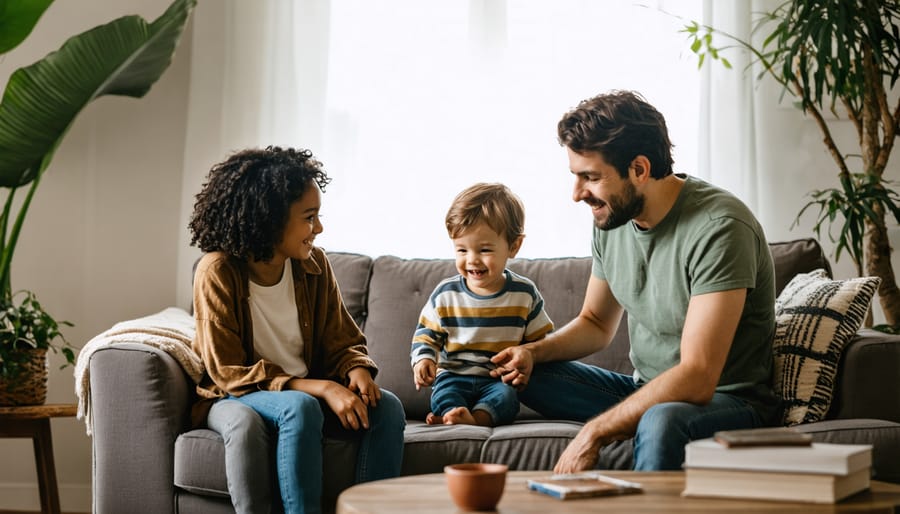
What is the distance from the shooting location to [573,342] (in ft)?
7.41

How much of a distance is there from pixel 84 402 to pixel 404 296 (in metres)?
0.95

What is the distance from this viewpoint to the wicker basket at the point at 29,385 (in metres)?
2.71

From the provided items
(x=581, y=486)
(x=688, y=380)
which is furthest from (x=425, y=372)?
(x=581, y=486)

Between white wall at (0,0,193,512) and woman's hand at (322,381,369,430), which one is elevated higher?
white wall at (0,0,193,512)

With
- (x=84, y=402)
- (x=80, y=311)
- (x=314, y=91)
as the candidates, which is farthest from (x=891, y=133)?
(x=80, y=311)

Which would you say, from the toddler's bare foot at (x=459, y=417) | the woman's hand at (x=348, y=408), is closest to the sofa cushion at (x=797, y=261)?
the toddler's bare foot at (x=459, y=417)

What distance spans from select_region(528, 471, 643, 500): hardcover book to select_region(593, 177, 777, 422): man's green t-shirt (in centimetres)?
62

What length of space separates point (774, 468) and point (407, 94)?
2.30m

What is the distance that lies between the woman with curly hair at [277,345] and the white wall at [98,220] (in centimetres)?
115

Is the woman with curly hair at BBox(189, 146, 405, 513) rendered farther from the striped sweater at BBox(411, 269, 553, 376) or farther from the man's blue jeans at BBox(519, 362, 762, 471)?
the man's blue jeans at BBox(519, 362, 762, 471)

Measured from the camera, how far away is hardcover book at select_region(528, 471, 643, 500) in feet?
4.18

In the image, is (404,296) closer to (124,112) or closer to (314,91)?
(314,91)

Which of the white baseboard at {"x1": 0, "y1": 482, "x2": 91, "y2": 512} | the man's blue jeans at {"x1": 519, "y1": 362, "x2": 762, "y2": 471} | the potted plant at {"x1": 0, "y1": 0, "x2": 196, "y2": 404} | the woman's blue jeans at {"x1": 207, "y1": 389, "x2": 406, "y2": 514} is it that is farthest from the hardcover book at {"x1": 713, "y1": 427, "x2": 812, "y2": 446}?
the white baseboard at {"x1": 0, "y1": 482, "x2": 91, "y2": 512}

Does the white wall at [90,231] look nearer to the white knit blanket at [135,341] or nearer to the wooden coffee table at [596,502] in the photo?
the white knit blanket at [135,341]
